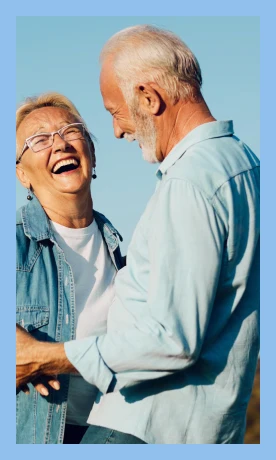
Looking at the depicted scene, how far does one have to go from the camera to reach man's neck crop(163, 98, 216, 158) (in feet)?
11.0

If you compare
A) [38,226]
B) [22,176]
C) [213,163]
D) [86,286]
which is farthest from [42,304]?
[213,163]

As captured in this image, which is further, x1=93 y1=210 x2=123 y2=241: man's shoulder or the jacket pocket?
x1=93 y1=210 x2=123 y2=241: man's shoulder

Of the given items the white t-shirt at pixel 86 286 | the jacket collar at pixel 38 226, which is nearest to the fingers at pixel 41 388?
the white t-shirt at pixel 86 286

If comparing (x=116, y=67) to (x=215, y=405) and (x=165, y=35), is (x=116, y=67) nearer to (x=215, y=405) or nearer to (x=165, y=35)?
(x=165, y=35)

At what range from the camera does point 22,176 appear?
4.39 meters

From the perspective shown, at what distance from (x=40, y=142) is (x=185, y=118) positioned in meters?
1.17

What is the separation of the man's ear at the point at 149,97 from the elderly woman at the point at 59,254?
3.20 feet

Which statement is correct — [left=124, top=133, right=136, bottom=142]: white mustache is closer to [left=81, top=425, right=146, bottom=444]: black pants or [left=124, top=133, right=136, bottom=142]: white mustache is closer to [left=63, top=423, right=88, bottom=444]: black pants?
[left=81, top=425, right=146, bottom=444]: black pants

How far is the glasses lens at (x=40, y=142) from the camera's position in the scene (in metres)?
4.29

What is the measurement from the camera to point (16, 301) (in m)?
3.87

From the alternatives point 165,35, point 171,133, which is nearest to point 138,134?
point 171,133

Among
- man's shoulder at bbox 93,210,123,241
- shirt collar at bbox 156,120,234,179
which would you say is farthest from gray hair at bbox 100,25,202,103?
man's shoulder at bbox 93,210,123,241

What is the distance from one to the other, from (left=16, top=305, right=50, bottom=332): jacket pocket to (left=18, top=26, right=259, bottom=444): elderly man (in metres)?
0.47

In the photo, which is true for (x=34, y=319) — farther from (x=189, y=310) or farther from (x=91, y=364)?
(x=189, y=310)
